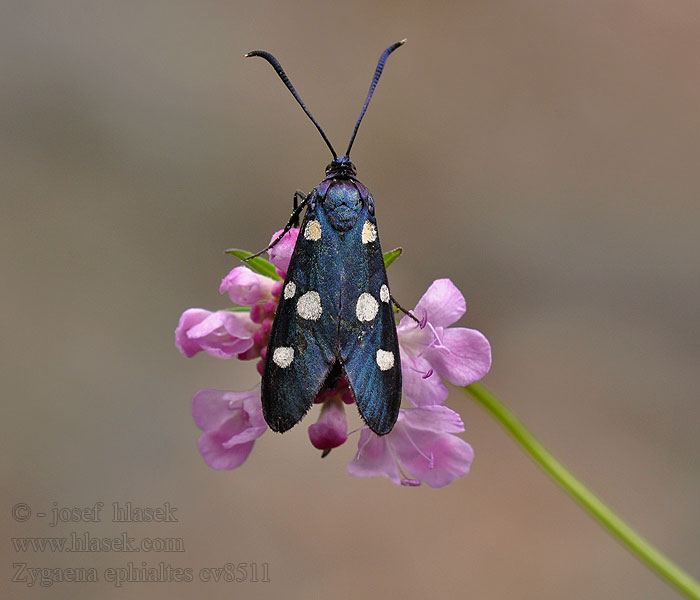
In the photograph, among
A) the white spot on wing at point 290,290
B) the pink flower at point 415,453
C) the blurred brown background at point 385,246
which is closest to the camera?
the white spot on wing at point 290,290

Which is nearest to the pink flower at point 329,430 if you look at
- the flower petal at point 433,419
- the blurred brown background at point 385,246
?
the flower petal at point 433,419

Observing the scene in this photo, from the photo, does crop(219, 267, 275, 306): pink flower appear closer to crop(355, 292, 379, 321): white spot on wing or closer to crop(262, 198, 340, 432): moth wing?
crop(262, 198, 340, 432): moth wing

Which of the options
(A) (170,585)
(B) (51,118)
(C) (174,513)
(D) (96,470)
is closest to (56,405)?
(D) (96,470)

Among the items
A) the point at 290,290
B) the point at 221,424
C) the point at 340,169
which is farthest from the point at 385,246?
the point at 290,290

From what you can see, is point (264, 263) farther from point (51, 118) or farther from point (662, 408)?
point (51, 118)

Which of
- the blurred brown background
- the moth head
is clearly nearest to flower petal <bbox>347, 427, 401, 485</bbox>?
the moth head

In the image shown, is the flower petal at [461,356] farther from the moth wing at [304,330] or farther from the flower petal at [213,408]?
the flower petal at [213,408]

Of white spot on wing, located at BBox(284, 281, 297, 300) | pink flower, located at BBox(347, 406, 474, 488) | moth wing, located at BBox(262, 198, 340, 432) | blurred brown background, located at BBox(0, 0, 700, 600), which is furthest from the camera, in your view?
blurred brown background, located at BBox(0, 0, 700, 600)

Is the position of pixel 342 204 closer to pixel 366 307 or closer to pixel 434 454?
pixel 366 307
